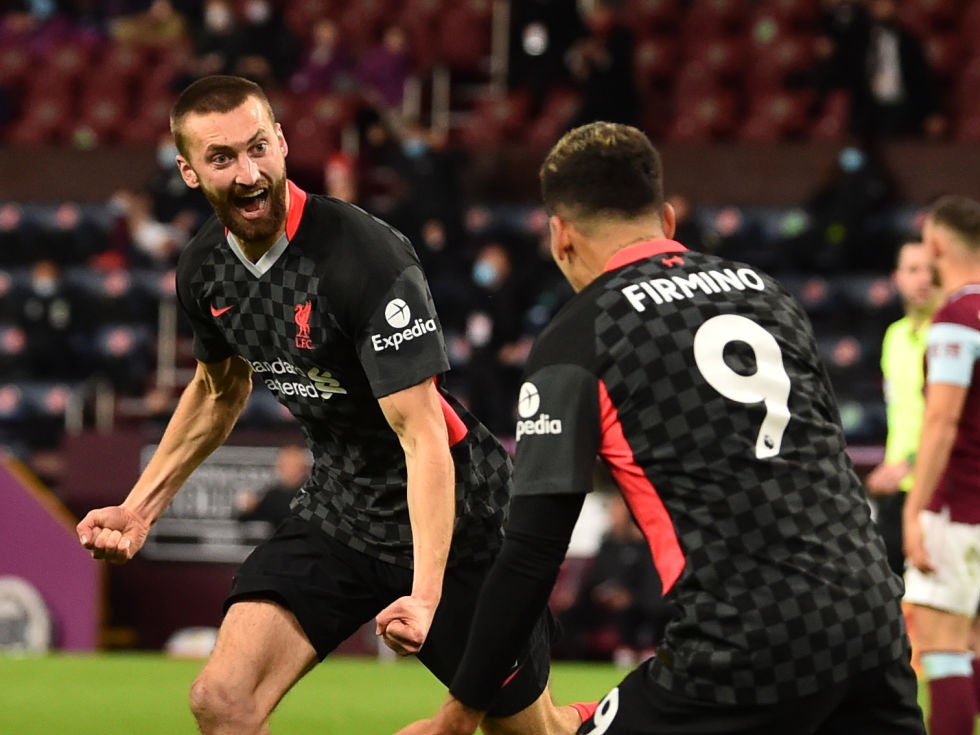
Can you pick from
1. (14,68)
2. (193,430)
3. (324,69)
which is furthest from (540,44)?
(193,430)

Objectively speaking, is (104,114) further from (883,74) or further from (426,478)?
(426,478)

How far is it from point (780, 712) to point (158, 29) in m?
17.2

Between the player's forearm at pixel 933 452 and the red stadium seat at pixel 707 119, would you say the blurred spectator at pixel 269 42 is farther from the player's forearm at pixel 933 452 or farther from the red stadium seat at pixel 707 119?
the player's forearm at pixel 933 452

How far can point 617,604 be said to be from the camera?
473 inches

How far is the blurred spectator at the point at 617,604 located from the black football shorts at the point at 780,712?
8.56 meters

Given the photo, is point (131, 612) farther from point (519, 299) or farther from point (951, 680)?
point (951, 680)

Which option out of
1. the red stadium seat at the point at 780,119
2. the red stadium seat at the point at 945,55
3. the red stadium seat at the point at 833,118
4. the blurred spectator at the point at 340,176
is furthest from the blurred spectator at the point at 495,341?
the red stadium seat at the point at 945,55

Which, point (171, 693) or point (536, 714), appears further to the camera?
point (171, 693)

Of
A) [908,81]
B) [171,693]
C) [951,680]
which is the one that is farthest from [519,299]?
[951,680]

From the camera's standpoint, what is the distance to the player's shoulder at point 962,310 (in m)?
5.51

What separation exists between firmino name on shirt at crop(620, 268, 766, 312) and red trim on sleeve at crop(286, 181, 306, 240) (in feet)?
5.19

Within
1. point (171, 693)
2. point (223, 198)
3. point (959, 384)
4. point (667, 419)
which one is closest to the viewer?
point (667, 419)

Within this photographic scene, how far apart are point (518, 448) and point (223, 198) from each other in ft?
5.19

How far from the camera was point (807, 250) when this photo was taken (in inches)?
566
